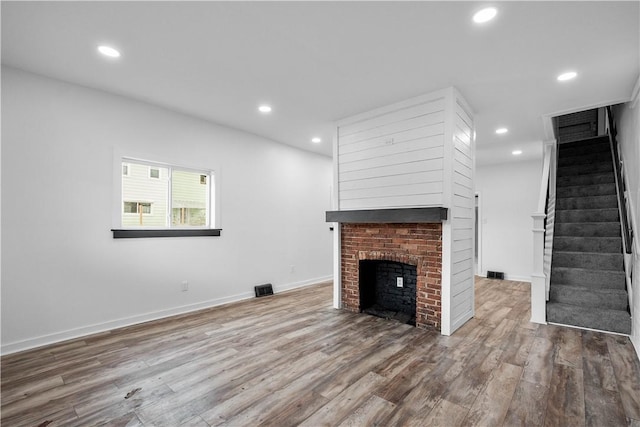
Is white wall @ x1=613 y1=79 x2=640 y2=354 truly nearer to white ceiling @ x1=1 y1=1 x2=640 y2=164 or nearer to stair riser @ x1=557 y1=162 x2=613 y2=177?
white ceiling @ x1=1 y1=1 x2=640 y2=164

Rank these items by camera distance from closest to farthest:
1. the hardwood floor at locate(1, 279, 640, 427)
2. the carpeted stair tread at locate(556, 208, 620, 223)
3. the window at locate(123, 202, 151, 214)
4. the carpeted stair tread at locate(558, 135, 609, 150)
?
the hardwood floor at locate(1, 279, 640, 427), the window at locate(123, 202, 151, 214), the carpeted stair tread at locate(556, 208, 620, 223), the carpeted stair tread at locate(558, 135, 609, 150)

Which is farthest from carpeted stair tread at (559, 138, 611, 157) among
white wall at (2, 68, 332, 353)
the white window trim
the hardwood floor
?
the white window trim

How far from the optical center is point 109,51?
2732 mm

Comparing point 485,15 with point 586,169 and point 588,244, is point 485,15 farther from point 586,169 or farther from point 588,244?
point 586,169

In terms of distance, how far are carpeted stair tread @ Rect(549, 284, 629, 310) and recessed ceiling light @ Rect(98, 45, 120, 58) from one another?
18.6ft

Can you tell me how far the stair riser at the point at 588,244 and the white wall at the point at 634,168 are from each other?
27.6 inches

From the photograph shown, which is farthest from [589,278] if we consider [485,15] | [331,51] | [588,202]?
[331,51]

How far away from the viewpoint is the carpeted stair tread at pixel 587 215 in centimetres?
451

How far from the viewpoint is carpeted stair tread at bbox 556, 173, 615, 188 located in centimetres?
505

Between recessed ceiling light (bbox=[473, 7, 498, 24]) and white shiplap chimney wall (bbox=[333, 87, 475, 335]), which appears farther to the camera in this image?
white shiplap chimney wall (bbox=[333, 87, 475, 335])

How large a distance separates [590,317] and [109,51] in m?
5.85

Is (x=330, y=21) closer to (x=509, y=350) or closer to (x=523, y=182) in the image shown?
(x=509, y=350)

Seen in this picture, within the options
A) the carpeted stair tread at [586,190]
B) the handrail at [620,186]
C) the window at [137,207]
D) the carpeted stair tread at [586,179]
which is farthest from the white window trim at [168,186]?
the carpeted stair tread at [586,179]

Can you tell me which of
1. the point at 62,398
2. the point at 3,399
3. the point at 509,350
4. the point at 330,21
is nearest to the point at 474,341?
the point at 509,350
